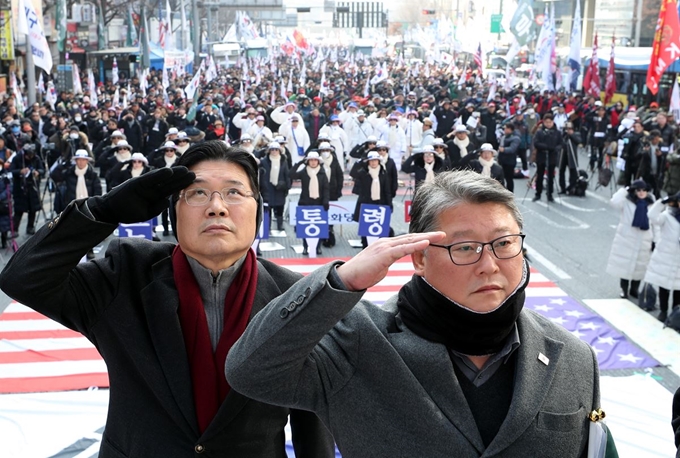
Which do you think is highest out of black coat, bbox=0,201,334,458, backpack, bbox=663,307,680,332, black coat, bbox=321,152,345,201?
black coat, bbox=0,201,334,458

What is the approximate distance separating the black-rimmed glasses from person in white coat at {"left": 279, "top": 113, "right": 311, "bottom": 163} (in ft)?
55.4

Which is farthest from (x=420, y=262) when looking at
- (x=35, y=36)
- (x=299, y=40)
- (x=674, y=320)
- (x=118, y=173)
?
(x=299, y=40)

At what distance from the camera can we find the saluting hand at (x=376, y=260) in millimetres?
2012

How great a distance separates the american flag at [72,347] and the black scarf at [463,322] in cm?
501

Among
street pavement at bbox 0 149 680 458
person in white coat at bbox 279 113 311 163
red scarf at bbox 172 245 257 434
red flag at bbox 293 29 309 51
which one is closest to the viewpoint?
red scarf at bbox 172 245 257 434

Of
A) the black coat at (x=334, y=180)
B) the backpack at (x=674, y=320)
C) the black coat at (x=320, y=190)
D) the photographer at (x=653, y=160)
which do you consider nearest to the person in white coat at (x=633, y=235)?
the backpack at (x=674, y=320)

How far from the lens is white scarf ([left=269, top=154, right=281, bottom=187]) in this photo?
1389 centimetres

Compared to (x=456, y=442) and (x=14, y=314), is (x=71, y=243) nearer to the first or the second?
(x=456, y=442)

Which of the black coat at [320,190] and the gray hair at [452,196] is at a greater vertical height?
the gray hair at [452,196]

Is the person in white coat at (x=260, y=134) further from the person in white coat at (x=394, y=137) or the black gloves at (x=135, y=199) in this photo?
the black gloves at (x=135, y=199)

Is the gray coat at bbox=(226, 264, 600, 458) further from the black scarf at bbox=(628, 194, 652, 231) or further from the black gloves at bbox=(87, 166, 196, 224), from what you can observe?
the black scarf at bbox=(628, 194, 652, 231)

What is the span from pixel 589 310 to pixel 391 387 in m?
Result: 8.39

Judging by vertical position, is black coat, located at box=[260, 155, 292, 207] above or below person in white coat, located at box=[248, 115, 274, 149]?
below

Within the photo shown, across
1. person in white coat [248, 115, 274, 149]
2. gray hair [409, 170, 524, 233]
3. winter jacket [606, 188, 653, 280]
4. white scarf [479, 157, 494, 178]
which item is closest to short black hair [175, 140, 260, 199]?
gray hair [409, 170, 524, 233]
